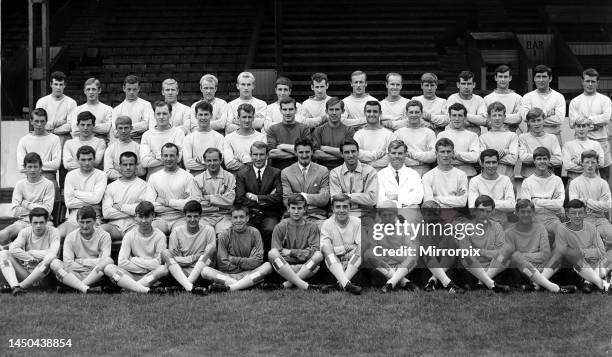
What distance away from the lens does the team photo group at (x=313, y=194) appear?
11141 mm

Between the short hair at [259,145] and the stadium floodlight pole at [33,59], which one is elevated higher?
the stadium floodlight pole at [33,59]

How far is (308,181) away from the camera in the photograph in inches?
466

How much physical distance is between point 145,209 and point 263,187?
143cm

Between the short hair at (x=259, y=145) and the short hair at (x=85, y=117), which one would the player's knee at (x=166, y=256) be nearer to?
the short hair at (x=259, y=145)

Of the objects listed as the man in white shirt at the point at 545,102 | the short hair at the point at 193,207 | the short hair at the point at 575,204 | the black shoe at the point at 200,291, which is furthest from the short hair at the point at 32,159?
the short hair at the point at 575,204

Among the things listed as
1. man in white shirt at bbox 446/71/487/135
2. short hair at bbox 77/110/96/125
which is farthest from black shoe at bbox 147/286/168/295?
man in white shirt at bbox 446/71/487/135

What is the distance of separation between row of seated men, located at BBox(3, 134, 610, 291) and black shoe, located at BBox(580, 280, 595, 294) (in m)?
0.78

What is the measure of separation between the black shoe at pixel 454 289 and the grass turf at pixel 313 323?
10 cm

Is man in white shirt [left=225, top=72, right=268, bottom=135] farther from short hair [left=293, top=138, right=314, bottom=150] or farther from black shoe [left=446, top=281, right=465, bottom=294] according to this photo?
black shoe [left=446, top=281, right=465, bottom=294]

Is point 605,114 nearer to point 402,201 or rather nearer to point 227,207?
point 402,201

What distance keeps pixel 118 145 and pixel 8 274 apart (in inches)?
91.9

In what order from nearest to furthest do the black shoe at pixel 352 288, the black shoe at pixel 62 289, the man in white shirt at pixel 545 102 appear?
the black shoe at pixel 352 288
the black shoe at pixel 62 289
the man in white shirt at pixel 545 102

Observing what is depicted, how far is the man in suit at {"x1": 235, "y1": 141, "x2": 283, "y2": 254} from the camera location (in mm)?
11750

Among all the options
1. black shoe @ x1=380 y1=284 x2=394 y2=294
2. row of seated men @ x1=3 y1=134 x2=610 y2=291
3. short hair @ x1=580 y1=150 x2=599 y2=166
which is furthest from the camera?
short hair @ x1=580 y1=150 x2=599 y2=166
